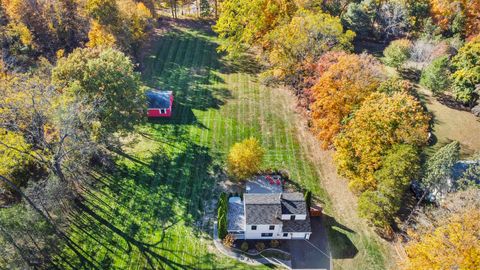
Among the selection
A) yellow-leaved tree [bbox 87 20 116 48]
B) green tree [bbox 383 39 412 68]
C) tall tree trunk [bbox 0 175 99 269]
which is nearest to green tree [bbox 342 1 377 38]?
green tree [bbox 383 39 412 68]

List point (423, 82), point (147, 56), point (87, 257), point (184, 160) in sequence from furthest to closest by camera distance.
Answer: point (147, 56)
point (423, 82)
point (184, 160)
point (87, 257)

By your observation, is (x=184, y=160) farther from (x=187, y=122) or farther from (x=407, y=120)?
(x=407, y=120)

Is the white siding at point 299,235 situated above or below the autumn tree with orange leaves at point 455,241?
below

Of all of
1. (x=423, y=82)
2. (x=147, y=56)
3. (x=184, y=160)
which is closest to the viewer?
(x=184, y=160)

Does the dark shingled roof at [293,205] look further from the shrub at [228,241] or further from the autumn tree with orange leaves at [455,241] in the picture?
the autumn tree with orange leaves at [455,241]


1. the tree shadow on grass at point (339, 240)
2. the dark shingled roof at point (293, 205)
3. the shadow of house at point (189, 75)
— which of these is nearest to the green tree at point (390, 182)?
the tree shadow on grass at point (339, 240)

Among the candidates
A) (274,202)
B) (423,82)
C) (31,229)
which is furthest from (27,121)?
(423,82)
